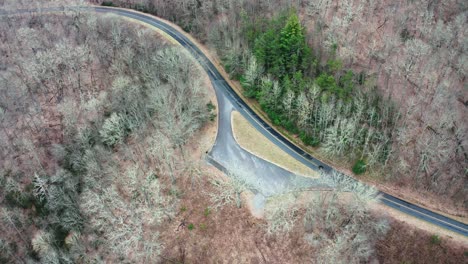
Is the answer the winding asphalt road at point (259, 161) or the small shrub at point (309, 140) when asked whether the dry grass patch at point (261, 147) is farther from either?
the small shrub at point (309, 140)

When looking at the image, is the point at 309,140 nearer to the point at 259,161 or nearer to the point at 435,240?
the point at 259,161

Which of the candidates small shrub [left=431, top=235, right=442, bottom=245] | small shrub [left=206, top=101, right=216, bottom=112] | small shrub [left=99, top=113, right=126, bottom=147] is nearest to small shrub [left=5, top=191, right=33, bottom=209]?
small shrub [left=99, top=113, right=126, bottom=147]

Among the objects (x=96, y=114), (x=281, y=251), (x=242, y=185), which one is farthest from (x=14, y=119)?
(x=281, y=251)

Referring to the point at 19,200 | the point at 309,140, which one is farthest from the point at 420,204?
the point at 19,200

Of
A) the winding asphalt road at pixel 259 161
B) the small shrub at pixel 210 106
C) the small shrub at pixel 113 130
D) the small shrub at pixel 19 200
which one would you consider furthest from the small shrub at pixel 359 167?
the small shrub at pixel 19 200

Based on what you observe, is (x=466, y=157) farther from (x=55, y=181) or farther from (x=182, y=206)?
(x=55, y=181)

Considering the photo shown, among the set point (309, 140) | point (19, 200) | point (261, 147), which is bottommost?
point (19, 200)
